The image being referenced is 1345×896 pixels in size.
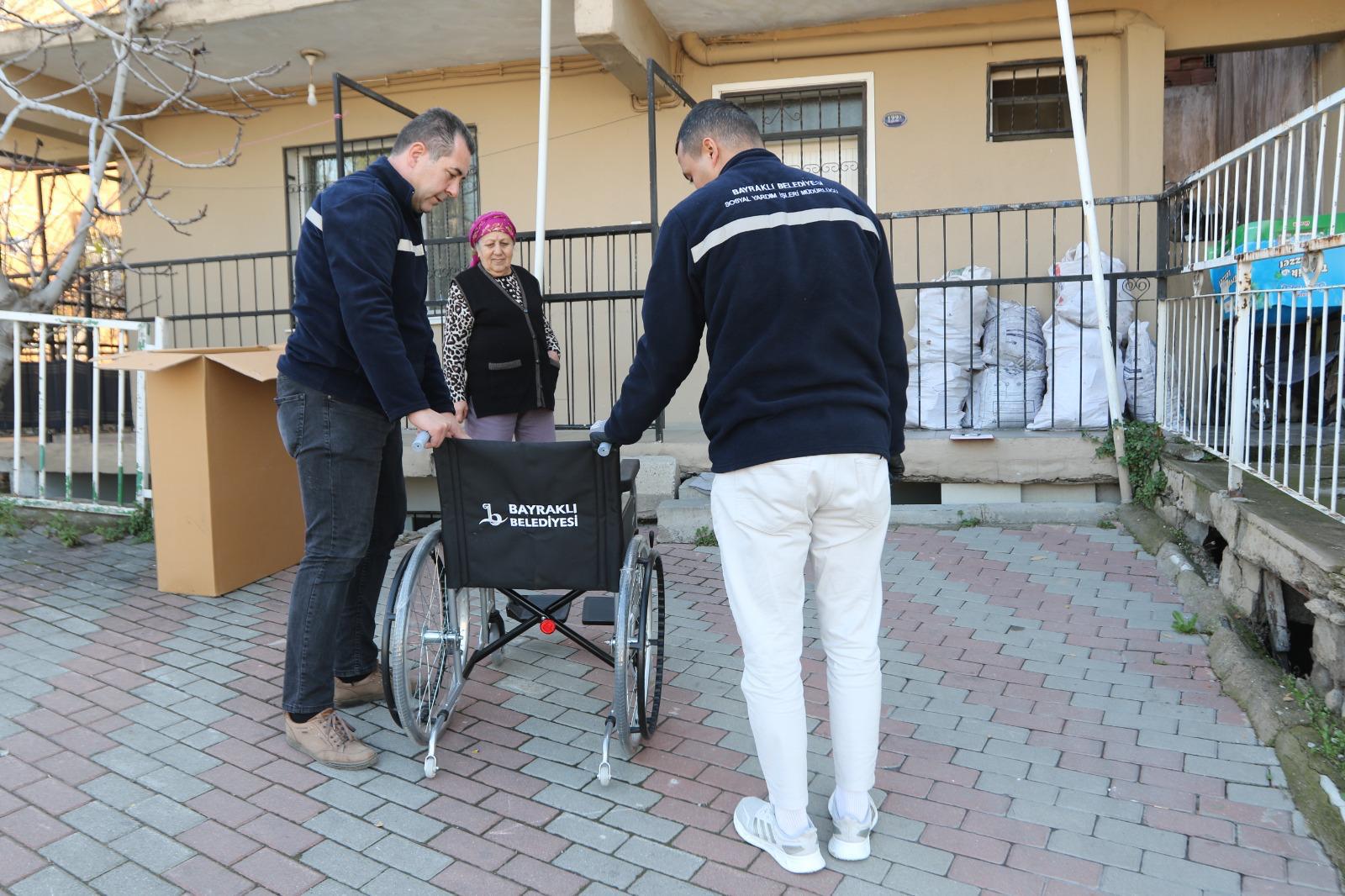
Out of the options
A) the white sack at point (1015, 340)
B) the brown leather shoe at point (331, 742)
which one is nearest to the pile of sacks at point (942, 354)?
the white sack at point (1015, 340)

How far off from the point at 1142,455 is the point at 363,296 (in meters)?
4.70

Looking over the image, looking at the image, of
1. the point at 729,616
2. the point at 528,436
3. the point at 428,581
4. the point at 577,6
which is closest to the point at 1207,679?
the point at 729,616

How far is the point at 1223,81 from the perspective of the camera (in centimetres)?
915

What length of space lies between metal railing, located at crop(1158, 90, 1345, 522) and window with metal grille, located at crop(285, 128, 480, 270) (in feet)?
19.5

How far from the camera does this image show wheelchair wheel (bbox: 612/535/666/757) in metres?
2.88

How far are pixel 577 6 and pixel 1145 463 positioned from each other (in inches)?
187

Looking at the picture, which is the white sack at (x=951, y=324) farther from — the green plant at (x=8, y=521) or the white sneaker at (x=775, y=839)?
the green plant at (x=8, y=521)

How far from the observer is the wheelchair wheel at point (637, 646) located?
288cm

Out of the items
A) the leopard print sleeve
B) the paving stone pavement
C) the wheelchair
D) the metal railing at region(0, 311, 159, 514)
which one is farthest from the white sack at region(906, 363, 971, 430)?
the metal railing at region(0, 311, 159, 514)

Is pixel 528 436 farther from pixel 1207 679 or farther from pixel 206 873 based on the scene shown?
pixel 1207 679

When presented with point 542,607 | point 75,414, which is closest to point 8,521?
point 75,414

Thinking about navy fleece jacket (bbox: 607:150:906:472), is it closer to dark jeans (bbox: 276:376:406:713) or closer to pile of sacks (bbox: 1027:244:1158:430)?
dark jeans (bbox: 276:376:406:713)

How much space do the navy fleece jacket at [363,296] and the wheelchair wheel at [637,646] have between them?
852 millimetres

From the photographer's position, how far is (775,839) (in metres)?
2.55
